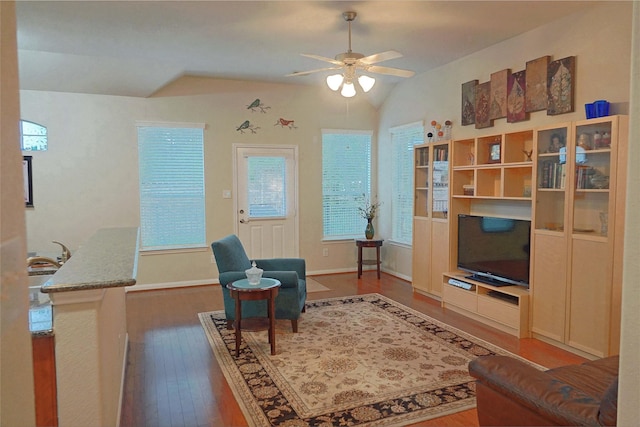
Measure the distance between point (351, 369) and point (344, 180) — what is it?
4.09 m

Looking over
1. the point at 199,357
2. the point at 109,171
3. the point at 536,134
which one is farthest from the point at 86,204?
the point at 536,134

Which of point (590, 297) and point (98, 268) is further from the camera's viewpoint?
point (590, 297)

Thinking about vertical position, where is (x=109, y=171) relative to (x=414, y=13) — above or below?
below

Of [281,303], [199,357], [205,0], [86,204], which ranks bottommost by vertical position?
[199,357]

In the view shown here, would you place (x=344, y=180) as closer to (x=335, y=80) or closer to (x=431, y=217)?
(x=431, y=217)

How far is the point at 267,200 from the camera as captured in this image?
21.4 feet

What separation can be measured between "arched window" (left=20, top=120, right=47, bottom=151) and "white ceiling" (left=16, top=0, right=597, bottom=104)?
0.47 metres

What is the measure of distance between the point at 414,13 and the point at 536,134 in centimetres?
155

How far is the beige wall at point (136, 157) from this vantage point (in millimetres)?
5428

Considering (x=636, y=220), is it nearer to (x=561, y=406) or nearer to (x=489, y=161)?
(x=561, y=406)

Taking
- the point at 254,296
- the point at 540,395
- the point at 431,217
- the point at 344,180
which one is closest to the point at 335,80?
the point at 254,296

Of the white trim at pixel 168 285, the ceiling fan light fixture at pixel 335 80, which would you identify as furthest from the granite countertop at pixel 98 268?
the white trim at pixel 168 285

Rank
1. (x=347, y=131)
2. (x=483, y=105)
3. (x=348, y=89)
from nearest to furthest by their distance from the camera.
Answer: (x=348, y=89) → (x=483, y=105) → (x=347, y=131)

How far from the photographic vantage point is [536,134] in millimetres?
3924
